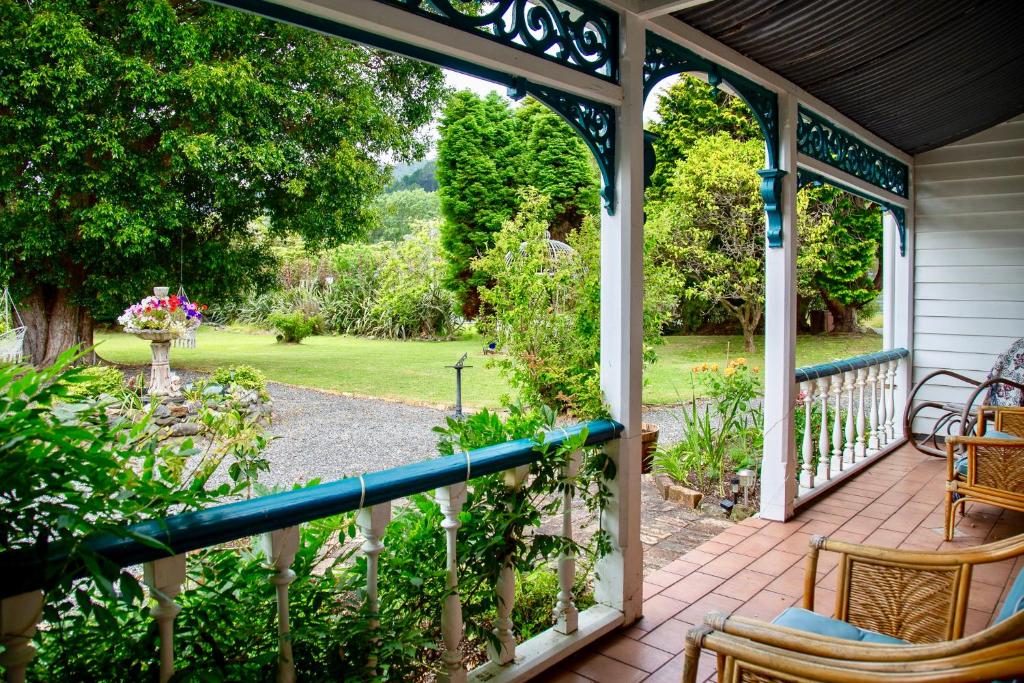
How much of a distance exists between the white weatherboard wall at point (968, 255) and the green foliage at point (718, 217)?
5013mm

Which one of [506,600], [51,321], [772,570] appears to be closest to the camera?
[506,600]

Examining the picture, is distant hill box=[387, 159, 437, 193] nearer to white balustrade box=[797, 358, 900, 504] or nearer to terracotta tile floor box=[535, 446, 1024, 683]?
white balustrade box=[797, 358, 900, 504]

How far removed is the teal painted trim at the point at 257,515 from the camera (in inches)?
39.8

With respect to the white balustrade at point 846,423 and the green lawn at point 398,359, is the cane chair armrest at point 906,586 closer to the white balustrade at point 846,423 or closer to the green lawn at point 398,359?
the white balustrade at point 846,423

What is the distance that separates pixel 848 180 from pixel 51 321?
10.7 m

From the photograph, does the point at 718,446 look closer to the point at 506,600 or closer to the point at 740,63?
the point at 740,63

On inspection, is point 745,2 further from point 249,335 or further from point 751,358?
point 249,335

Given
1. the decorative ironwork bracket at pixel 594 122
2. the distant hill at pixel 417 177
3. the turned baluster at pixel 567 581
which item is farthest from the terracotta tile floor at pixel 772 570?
the distant hill at pixel 417 177

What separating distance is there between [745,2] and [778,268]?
1462 millimetres

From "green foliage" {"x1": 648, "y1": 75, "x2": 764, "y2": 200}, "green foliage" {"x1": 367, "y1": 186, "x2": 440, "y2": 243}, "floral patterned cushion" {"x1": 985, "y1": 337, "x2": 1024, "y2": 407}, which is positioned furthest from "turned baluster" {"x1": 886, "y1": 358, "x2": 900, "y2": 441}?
"green foliage" {"x1": 367, "y1": 186, "x2": 440, "y2": 243}

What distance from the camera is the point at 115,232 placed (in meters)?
8.85

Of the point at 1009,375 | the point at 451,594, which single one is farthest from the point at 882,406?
the point at 451,594

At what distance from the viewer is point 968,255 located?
18.1ft

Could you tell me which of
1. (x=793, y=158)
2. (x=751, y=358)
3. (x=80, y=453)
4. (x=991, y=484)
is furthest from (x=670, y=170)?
(x=80, y=453)
